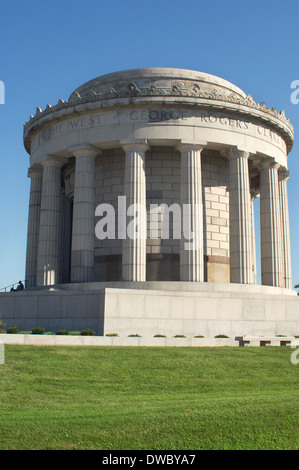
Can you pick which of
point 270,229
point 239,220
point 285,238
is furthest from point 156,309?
point 285,238

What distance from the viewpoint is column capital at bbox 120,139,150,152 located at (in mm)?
49938

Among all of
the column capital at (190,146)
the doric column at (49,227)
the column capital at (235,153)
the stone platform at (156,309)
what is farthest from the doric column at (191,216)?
the doric column at (49,227)

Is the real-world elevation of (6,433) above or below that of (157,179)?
below

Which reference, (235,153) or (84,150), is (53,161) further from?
(235,153)

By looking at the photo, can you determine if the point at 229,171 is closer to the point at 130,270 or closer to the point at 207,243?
the point at 207,243

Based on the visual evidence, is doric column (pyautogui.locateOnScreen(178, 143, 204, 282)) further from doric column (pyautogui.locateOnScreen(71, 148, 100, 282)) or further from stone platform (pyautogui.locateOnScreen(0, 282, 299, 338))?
doric column (pyautogui.locateOnScreen(71, 148, 100, 282))

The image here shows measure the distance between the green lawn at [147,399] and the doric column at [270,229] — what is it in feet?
68.0

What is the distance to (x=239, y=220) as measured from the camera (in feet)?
167

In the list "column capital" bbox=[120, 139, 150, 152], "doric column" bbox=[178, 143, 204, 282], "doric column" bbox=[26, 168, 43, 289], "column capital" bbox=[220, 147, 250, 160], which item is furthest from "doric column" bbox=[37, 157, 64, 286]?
"column capital" bbox=[220, 147, 250, 160]
